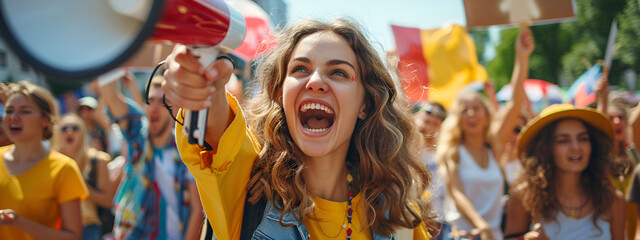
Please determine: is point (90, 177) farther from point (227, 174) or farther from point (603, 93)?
point (603, 93)

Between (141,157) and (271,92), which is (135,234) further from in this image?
(271,92)

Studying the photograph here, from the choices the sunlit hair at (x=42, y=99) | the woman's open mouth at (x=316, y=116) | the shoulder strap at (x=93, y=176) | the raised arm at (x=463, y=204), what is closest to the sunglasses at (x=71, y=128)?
the shoulder strap at (x=93, y=176)

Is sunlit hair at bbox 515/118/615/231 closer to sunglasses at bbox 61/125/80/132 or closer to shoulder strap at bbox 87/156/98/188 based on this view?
shoulder strap at bbox 87/156/98/188

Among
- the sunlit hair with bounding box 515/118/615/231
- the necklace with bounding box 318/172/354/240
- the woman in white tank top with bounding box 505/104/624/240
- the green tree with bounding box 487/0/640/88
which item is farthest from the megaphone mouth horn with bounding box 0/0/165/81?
the green tree with bounding box 487/0/640/88

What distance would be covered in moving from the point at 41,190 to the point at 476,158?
299cm

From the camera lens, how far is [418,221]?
1.86m

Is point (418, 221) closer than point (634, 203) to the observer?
Yes

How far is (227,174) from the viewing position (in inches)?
59.6

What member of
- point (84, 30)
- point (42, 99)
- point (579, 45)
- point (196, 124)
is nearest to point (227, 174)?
point (196, 124)

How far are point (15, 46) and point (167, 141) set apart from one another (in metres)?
3.08

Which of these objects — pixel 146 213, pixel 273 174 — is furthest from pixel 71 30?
pixel 146 213

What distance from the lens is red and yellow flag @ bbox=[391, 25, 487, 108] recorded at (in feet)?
19.5

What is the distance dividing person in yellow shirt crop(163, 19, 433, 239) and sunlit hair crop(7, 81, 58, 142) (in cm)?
174

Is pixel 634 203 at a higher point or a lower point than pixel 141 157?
lower
